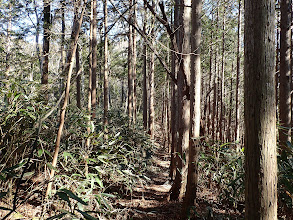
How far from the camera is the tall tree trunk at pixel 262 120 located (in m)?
1.78

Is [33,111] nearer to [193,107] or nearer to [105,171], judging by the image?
[105,171]

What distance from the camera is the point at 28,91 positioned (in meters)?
4.11

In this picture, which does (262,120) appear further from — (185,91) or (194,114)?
(185,91)

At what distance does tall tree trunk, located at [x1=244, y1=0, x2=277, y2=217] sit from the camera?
1.78 m

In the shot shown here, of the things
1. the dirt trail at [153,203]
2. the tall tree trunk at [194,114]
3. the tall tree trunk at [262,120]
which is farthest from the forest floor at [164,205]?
the tall tree trunk at [262,120]

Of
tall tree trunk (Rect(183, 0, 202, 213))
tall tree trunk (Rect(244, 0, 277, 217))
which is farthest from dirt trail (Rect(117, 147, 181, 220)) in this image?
tall tree trunk (Rect(244, 0, 277, 217))

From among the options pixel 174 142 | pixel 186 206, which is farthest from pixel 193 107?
pixel 174 142

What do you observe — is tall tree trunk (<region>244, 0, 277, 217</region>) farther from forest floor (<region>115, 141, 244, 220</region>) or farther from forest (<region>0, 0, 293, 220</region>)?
forest floor (<region>115, 141, 244, 220</region>)

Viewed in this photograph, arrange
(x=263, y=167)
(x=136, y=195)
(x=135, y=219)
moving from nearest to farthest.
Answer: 1. (x=263, y=167)
2. (x=135, y=219)
3. (x=136, y=195)

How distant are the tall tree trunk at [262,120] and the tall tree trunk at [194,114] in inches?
72.1

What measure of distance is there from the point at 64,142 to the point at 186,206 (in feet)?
8.13

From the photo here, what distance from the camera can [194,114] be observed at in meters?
3.90

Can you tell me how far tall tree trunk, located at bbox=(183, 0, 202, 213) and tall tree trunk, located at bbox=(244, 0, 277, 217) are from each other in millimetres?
1832

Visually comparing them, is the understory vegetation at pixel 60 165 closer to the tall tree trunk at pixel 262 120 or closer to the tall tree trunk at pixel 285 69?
the tall tree trunk at pixel 262 120
